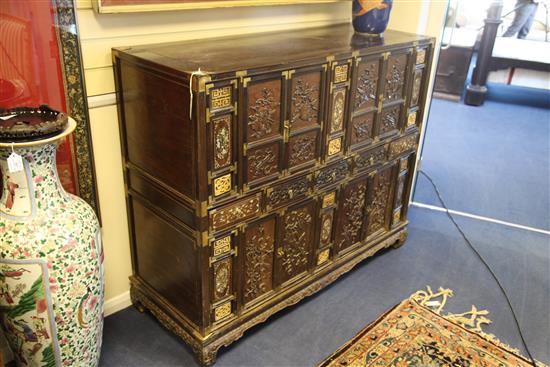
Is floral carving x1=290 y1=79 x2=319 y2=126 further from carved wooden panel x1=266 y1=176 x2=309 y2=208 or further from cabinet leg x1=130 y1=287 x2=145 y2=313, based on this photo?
cabinet leg x1=130 y1=287 x2=145 y2=313

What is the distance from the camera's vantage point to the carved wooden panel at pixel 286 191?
1.88 meters

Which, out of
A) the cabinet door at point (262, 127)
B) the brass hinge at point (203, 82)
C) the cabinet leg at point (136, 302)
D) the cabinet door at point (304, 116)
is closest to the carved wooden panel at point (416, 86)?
the cabinet door at point (304, 116)

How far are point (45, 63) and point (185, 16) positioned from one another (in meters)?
0.60

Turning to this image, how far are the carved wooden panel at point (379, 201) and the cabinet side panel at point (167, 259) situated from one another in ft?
3.43

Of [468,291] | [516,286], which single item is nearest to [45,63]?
[468,291]

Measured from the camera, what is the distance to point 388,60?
2.16 meters

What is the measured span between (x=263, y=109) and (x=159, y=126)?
0.37m

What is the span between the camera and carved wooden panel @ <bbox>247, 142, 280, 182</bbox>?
5.72 feet

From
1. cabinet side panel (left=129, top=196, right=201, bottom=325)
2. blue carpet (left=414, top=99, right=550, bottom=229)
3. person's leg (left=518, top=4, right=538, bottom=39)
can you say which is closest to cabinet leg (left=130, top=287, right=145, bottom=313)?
cabinet side panel (left=129, top=196, right=201, bottom=325)

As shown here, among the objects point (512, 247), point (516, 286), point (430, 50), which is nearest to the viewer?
point (430, 50)

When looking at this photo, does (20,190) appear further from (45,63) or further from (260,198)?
(260,198)

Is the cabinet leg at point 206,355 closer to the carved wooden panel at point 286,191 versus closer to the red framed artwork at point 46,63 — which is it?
the carved wooden panel at point 286,191

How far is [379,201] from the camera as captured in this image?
256 centimetres

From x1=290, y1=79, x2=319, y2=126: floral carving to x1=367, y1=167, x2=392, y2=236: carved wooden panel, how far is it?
0.67 m
